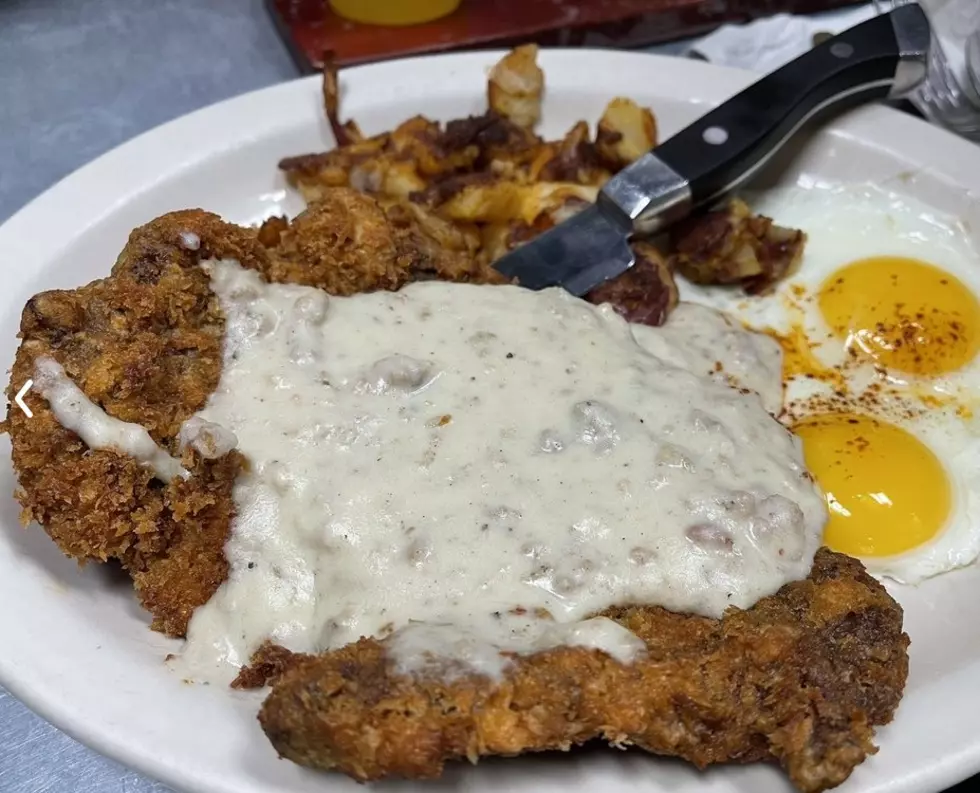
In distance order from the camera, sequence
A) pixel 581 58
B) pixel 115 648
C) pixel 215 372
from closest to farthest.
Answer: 1. pixel 115 648
2. pixel 215 372
3. pixel 581 58

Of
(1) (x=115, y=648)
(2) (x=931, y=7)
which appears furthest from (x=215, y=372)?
(2) (x=931, y=7)

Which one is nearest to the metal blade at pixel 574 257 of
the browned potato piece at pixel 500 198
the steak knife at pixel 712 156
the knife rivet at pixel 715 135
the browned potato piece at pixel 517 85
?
the steak knife at pixel 712 156

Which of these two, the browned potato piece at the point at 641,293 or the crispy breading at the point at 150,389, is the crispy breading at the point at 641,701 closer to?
the crispy breading at the point at 150,389

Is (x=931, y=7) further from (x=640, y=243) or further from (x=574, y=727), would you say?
(x=574, y=727)

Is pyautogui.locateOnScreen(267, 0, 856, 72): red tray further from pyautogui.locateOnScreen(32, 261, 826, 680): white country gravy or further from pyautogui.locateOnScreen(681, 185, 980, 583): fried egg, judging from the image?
pyautogui.locateOnScreen(32, 261, 826, 680): white country gravy

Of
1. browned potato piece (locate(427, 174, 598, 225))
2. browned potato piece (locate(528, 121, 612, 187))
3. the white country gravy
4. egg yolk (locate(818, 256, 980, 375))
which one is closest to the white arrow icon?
the white country gravy

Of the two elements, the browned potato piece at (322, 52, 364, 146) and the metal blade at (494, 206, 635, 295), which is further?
the browned potato piece at (322, 52, 364, 146)
